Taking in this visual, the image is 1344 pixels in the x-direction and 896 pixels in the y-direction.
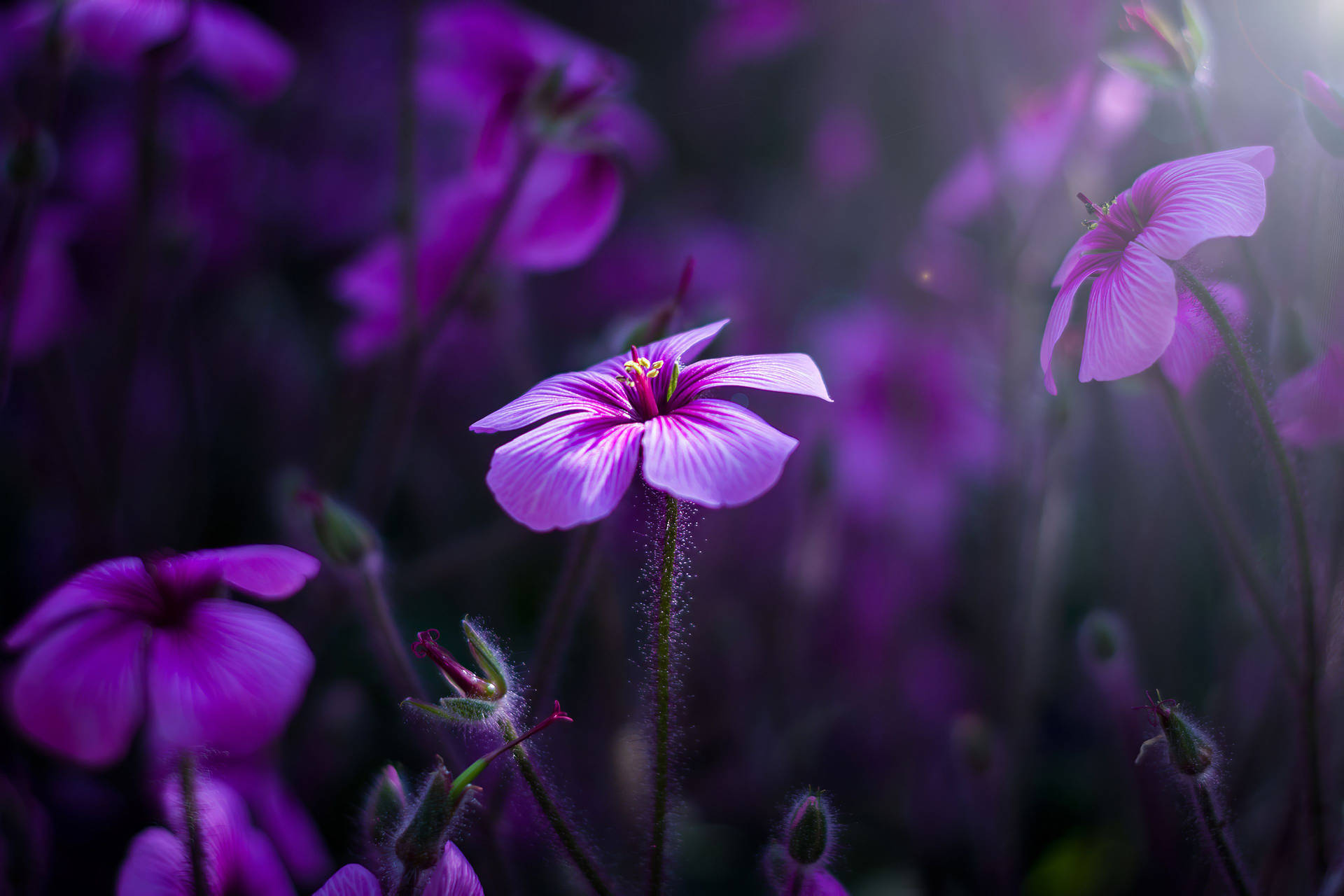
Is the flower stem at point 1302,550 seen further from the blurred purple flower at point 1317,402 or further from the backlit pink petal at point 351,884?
the backlit pink petal at point 351,884

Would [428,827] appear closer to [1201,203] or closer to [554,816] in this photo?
[554,816]

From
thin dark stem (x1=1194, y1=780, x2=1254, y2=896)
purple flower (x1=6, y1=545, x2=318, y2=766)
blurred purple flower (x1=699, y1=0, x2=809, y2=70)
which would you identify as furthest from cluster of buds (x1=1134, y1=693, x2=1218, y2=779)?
blurred purple flower (x1=699, y1=0, x2=809, y2=70)

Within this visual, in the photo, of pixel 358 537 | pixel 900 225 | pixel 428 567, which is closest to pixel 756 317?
pixel 900 225

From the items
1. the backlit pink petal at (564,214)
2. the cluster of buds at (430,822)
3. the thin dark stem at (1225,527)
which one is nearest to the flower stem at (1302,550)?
the thin dark stem at (1225,527)

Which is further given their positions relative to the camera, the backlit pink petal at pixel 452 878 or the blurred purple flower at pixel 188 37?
the blurred purple flower at pixel 188 37

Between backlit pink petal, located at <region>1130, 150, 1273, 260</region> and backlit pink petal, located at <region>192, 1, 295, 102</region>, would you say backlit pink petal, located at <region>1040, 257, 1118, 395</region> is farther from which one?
backlit pink petal, located at <region>192, 1, 295, 102</region>

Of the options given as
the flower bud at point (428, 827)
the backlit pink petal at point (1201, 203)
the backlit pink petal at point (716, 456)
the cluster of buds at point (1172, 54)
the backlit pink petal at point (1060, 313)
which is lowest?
the flower bud at point (428, 827)

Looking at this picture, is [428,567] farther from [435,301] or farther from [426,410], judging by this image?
[426,410]

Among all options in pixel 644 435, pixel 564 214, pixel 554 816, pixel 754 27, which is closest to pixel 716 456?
pixel 644 435
